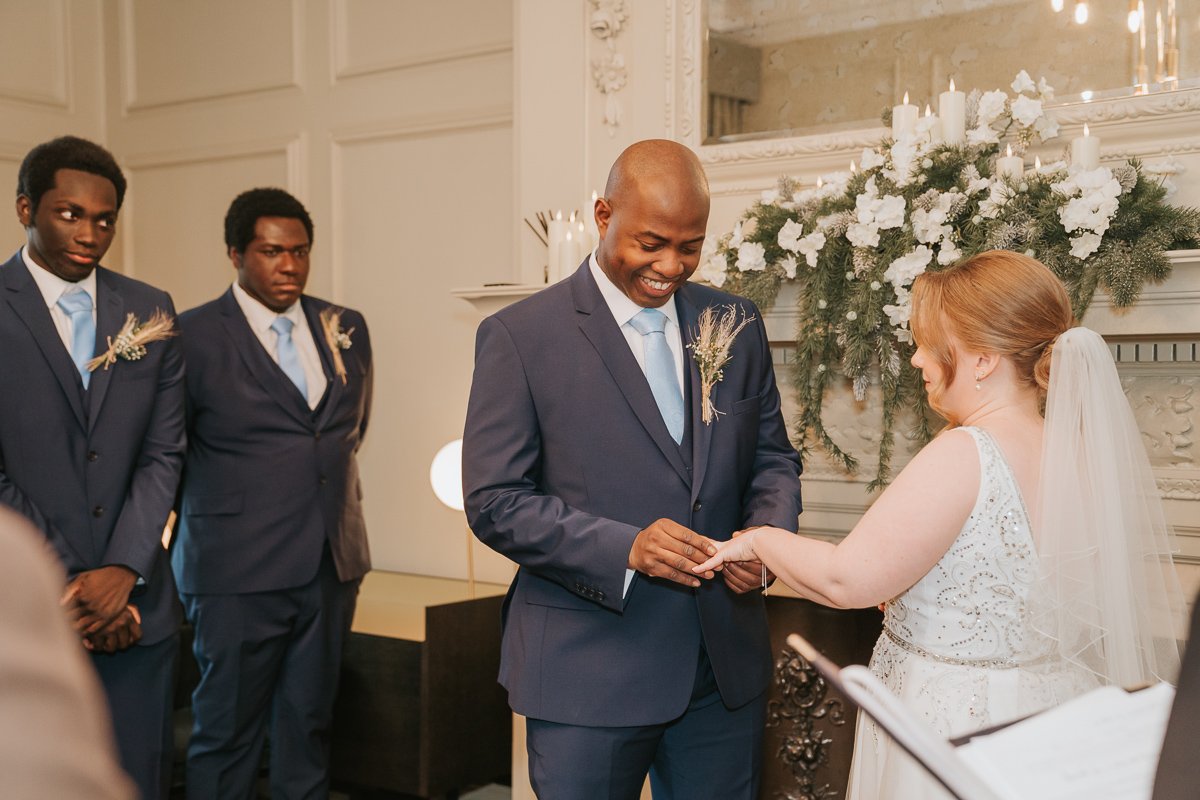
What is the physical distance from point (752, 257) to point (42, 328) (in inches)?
76.5

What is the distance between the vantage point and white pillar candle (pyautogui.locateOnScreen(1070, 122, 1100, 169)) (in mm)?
3070

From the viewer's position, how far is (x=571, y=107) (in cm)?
432

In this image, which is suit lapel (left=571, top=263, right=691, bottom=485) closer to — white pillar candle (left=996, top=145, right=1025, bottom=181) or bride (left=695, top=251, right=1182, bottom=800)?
bride (left=695, top=251, right=1182, bottom=800)

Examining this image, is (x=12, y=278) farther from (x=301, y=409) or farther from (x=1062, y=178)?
(x=1062, y=178)

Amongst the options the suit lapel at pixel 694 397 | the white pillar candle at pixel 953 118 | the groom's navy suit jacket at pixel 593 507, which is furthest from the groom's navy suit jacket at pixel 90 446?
the white pillar candle at pixel 953 118

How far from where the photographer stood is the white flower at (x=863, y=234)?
3.21m

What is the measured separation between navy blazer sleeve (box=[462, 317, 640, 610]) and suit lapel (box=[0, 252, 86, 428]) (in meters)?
1.26

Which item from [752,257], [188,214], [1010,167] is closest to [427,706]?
[752,257]

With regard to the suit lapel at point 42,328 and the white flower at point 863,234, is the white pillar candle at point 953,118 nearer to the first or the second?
the white flower at point 863,234

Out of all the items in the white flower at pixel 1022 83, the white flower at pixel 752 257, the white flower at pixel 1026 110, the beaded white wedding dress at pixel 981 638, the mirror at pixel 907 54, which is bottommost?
the beaded white wedding dress at pixel 981 638

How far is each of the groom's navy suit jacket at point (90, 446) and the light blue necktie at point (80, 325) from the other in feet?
0.11

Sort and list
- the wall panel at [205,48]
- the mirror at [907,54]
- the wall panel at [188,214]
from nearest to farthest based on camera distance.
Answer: the mirror at [907,54] → the wall panel at [205,48] → the wall panel at [188,214]

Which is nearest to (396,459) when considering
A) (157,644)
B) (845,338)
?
(157,644)

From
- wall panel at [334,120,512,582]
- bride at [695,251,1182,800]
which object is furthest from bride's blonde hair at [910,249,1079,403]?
wall panel at [334,120,512,582]
